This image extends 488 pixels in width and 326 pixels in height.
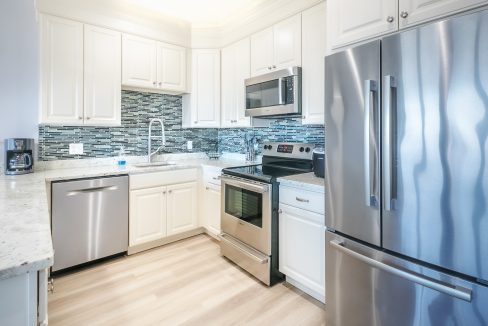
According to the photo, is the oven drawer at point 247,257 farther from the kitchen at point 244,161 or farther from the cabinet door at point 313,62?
the cabinet door at point 313,62

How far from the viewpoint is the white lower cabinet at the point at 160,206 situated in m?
2.74

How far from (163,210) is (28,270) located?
2.29 meters

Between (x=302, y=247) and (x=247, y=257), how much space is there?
22.4 inches

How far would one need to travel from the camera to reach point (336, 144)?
1562 mm

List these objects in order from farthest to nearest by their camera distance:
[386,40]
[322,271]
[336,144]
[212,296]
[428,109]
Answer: [212,296] → [322,271] → [336,144] → [386,40] → [428,109]

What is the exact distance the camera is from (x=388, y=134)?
1.28 metres

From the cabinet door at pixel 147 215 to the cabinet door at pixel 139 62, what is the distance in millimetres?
1200

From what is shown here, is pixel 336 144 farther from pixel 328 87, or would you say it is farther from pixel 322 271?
pixel 322 271

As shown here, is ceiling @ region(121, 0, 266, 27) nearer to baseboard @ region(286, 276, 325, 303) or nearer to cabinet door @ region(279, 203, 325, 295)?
cabinet door @ region(279, 203, 325, 295)

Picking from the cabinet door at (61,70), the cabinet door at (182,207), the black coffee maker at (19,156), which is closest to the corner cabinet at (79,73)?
the cabinet door at (61,70)

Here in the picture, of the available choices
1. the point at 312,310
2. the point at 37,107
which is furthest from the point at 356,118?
the point at 37,107

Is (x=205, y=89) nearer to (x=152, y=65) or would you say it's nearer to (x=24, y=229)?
(x=152, y=65)

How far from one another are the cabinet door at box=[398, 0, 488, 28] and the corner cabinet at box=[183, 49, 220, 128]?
92.3 inches

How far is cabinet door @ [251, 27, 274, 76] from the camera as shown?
2.74 m
